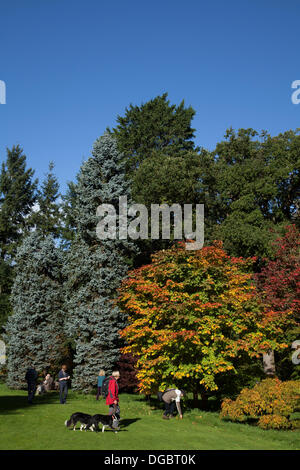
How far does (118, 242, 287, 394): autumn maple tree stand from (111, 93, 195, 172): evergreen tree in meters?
25.7

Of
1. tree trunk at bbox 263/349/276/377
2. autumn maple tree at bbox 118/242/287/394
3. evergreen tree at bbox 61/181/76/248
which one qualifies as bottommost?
tree trunk at bbox 263/349/276/377

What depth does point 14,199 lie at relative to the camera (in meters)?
48.6

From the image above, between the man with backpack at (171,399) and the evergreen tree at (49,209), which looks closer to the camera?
the man with backpack at (171,399)

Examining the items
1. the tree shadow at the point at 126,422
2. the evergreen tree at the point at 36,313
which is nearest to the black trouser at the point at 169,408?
the tree shadow at the point at 126,422

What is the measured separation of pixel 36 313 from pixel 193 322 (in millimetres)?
15307

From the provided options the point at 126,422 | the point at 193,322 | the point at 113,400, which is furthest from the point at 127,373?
the point at 113,400

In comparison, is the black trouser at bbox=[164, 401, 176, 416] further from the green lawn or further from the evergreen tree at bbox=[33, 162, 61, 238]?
the evergreen tree at bbox=[33, 162, 61, 238]

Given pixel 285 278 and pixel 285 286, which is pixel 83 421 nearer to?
pixel 285 286

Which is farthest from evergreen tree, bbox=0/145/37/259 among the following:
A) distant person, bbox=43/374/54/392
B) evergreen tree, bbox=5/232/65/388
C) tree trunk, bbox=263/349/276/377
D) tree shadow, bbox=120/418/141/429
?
tree shadow, bbox=120/418/141/429

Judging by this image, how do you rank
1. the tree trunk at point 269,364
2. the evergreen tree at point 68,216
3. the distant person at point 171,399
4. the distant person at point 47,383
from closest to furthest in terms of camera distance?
the distant person at point 171,399
the distant person at point 47,383
the tree trunk at point 269,364
the evergreen tree at point 68,216

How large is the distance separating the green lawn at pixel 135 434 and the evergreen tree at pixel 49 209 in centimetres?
3073

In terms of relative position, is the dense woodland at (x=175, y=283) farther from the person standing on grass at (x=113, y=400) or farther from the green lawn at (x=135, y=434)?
the person standing on grass at (x=113, y=400)

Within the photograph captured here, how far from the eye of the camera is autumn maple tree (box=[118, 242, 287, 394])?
16297mm

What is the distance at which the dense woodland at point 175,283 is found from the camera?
17.2 meters
